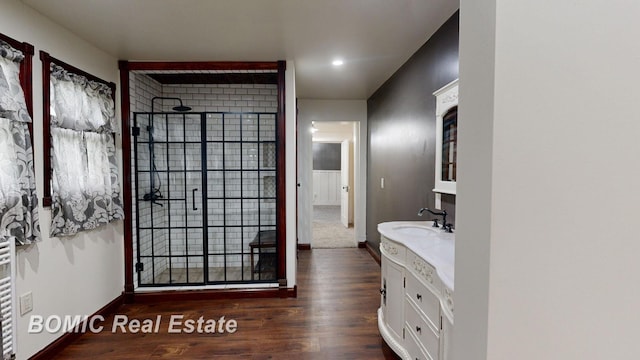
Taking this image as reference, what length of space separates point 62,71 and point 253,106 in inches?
75.5

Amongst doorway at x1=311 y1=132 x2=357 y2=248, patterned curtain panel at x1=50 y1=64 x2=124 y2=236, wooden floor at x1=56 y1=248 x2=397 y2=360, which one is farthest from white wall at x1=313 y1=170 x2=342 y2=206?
patterned curtain panel at x1=50 y1=64 x2=124 y2=236

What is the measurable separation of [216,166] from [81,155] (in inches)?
49.2

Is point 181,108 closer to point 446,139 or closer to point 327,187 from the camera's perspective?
point 446,139

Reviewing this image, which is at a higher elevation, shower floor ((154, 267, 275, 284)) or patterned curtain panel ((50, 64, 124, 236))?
patterned curtain panel ((50, 64, 124, 236))

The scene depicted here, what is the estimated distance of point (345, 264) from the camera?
13.7 feet

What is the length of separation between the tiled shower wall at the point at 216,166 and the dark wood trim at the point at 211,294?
264 millimetres

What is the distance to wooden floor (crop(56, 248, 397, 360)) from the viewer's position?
7.17 feet

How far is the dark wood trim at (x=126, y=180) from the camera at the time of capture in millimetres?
2951

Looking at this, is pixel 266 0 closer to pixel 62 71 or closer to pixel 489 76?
pixel 62 71

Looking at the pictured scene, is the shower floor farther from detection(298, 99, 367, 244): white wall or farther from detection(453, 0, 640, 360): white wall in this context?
detection(453, 0, 640, 360): white wall

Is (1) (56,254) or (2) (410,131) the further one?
(2) (410,131)

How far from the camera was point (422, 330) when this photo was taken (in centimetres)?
159

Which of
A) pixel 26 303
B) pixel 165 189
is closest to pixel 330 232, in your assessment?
pixel 165 189

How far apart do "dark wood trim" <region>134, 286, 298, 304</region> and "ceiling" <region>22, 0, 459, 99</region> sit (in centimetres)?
236
